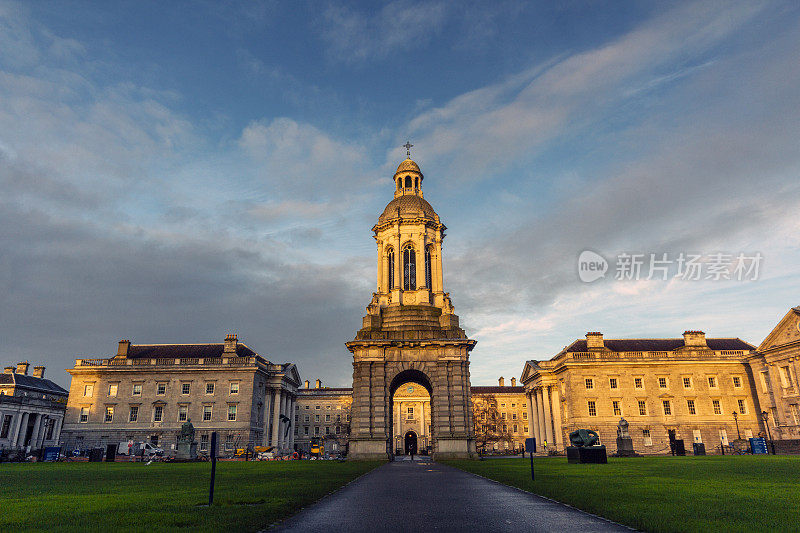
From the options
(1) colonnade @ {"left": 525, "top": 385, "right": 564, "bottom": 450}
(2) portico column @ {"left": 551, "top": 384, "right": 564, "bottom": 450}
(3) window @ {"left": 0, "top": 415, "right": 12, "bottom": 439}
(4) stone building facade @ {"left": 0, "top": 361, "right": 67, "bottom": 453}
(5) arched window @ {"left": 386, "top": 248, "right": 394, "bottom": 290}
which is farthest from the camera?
(4) stone building facade @ {"left": 0, "top": 361, "right": 67, "bottom": 453}

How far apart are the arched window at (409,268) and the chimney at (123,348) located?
4928cm

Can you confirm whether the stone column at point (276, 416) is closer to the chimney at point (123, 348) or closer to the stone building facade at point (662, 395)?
the chimney at point (123, 348)

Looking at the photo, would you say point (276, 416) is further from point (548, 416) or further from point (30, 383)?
point (30, 383)

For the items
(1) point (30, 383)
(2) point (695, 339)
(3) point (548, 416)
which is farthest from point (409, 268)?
(1) point (30, 383)

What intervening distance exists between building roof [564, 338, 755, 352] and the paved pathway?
63089 mm

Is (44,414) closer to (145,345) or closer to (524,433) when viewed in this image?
(145,345)

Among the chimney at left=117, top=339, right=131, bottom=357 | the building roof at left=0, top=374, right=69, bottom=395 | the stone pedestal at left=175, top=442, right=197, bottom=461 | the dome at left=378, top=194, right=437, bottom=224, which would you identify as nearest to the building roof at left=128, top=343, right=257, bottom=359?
the chimney at left=117, top=339, right=131, bottom=357

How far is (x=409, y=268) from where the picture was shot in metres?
54.2

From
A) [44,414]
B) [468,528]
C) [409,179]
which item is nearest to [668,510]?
[468,528]

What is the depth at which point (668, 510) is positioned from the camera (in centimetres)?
1067

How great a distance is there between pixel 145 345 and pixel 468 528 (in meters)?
81.3

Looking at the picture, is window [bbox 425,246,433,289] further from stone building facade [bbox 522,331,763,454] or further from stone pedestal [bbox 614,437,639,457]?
stone building facade [bbox 522,331,763,454]

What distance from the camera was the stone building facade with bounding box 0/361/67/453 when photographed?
2926 inches

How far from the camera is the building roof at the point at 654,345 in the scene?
242 feet
